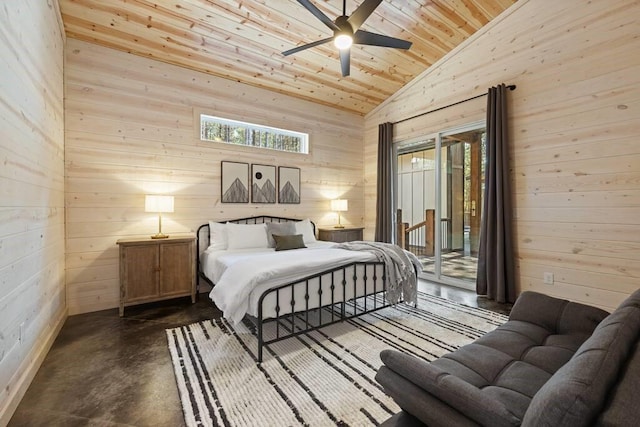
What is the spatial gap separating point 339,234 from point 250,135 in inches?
89.2

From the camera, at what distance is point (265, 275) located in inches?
95.7


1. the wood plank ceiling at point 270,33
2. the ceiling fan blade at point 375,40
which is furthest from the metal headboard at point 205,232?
the ceiling fan blade at point 375,40

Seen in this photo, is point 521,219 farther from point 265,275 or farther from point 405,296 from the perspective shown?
point 265,275

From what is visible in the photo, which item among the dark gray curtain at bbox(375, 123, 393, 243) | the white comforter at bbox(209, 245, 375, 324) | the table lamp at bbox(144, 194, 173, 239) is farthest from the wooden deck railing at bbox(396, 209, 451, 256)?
the table lamp at bbox(144, 194, 173, 239)

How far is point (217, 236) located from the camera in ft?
13.4

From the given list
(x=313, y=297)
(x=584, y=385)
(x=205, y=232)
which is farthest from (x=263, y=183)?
(x=584, y=385)

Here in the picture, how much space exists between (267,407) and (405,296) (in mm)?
2045

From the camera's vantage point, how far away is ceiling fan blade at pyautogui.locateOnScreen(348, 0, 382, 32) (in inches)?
96.1

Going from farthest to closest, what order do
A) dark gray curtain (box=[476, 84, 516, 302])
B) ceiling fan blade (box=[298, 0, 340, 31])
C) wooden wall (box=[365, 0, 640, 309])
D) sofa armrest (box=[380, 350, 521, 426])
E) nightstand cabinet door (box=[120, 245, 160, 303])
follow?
dark gray curtain (box=[476, 84, 516, 302])
nightstand cabinet door (box=[120, 245, 160, 303])
wooden wall (box=[365, 0, 640, 309])
ceiling fan blade (box=[298, 0, 340, 31])
sofa armrest (box=[380, 350, 521, 426])

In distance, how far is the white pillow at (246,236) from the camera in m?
3.99

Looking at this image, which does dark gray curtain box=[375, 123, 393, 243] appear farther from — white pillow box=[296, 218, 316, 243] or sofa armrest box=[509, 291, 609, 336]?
sofa armrest box=[509, 291, 609, 336]

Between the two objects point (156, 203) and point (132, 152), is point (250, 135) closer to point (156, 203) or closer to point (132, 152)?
point (132, 152)

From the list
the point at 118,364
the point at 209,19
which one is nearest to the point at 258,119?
the point at 209,19

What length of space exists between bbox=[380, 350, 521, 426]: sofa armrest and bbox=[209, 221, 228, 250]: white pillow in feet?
10.7
